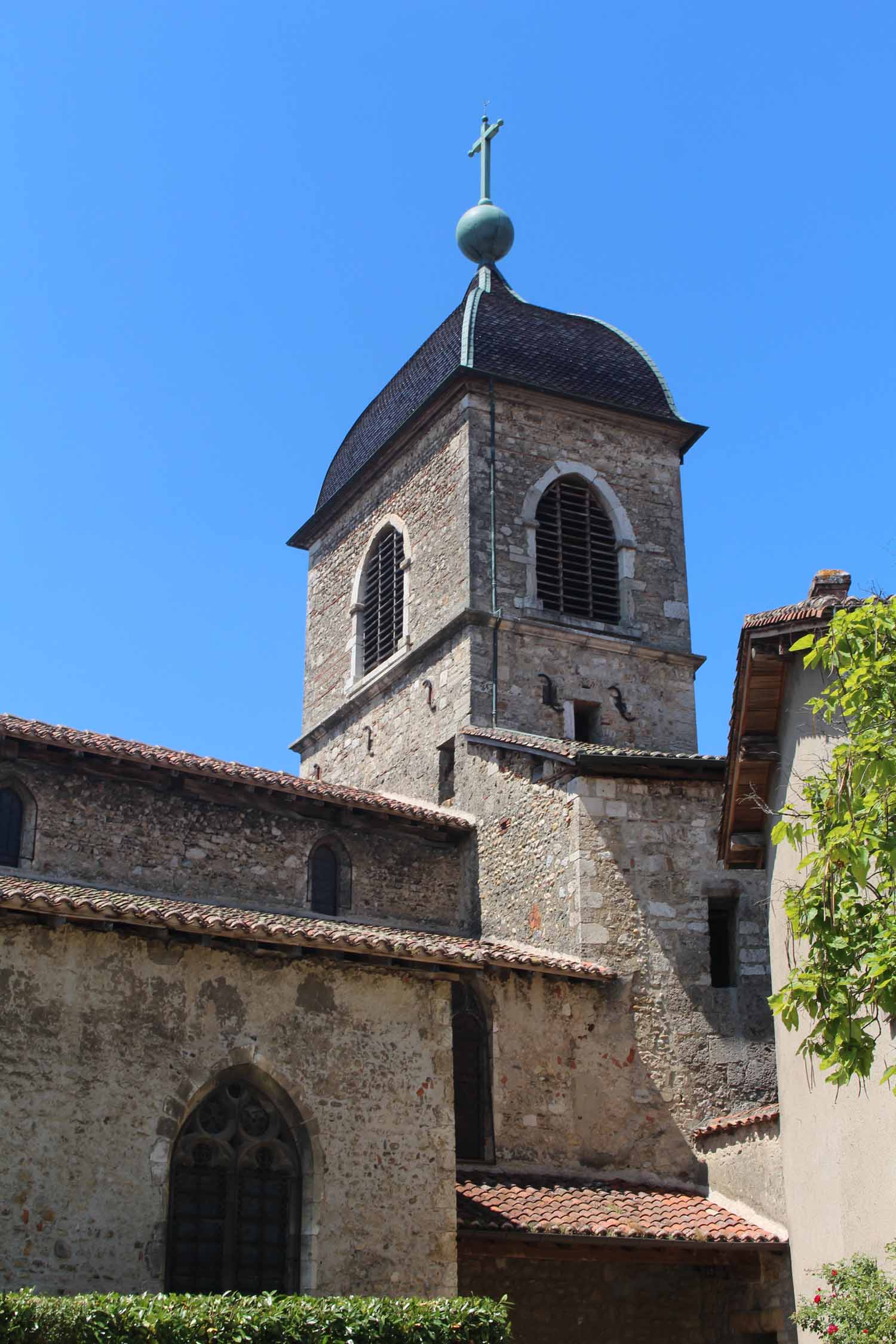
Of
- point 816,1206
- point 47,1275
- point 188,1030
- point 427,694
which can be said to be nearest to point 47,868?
point 188,1030

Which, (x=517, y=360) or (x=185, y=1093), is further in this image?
(x=517, y=360)

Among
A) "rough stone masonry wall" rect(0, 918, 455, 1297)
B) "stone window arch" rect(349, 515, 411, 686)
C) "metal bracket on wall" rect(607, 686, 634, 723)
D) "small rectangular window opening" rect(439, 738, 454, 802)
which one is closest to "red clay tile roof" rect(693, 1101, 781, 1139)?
"rough stone masonry wall" rect(0, 918, 455, 1297)

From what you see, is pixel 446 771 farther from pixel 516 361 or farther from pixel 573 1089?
pixel 516 361

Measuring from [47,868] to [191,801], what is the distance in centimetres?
199

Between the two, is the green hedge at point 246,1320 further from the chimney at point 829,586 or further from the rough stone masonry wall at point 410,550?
the rough stone masonry wall at point 410,550

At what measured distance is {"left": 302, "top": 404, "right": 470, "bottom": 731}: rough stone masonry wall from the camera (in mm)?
23250

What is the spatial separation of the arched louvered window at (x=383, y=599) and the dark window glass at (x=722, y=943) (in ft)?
25.4

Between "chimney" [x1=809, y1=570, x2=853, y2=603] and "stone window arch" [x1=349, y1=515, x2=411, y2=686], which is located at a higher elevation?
"stone window arch" [x1=349, y1=515, x2=411, y2=686]

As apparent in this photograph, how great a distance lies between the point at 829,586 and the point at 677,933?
6.79 metres

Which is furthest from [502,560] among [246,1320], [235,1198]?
[246,1320]

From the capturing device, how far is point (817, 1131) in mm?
12492

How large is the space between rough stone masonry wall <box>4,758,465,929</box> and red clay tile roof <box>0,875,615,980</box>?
0.86 meters

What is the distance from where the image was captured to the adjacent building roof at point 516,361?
24609mm

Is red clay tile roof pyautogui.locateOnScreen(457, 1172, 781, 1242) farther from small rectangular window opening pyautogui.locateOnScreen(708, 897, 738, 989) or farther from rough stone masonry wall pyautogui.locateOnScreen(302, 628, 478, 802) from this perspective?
rough stone masonry wall pyautogui.locateOnScreen(302, 628, 478, 802)
